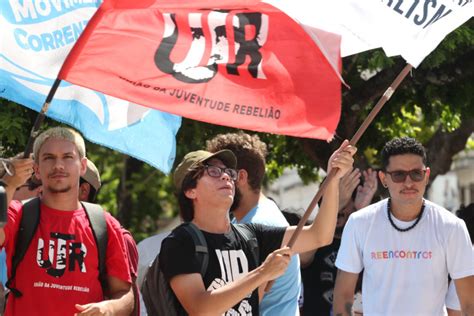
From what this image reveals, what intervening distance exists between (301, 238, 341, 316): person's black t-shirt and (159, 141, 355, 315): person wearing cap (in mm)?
2280

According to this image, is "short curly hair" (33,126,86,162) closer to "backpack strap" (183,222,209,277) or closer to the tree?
"backpack strap" (183,222,209,277)

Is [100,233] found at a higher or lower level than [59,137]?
lower

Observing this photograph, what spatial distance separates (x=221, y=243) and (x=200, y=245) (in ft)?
0.50

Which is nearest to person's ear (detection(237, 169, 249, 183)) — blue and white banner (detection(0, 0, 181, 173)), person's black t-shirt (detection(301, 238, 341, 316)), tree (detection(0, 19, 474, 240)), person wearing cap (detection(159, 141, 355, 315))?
blue and white banner (detection(0, 0, 181, 173))

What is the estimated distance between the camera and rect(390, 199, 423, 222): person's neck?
6.82m

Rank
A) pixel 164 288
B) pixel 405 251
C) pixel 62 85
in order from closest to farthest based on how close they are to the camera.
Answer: pixel 164 288 < pixel 62 85 < pixel 405 251

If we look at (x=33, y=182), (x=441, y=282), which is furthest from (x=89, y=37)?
(x=441, y=282)

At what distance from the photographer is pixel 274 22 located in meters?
5.63

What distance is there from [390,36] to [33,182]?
2734 mm

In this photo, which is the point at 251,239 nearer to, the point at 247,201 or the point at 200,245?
the point at 200,245

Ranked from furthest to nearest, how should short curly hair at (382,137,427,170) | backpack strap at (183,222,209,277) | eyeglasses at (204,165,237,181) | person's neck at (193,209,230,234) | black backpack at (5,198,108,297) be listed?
short curly hair at (382,137,427,170) → eyeglasses at (204,165,237,181) → person's neck at (193,209,230,234) → black backpack at (5,198,108,297) → backpack strap at (183,222,209,277)

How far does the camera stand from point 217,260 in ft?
18.7

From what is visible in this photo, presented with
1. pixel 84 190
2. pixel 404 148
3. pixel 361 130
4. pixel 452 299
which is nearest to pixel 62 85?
pixel 84 190

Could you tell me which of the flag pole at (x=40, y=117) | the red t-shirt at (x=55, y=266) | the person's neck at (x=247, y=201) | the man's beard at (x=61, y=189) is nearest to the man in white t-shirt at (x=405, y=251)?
the person's neck at (x=247, y=201)
